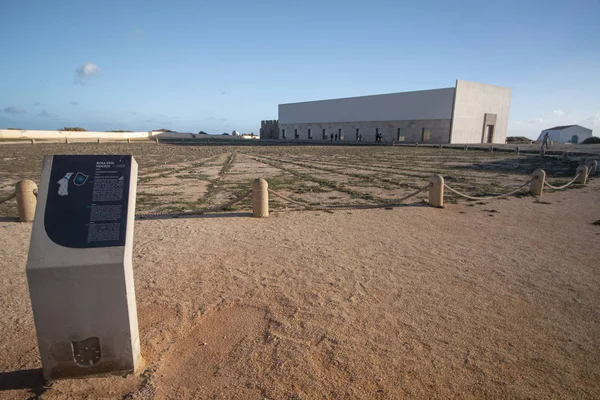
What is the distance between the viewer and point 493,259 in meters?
5.41

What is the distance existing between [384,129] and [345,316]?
49362 millimetres

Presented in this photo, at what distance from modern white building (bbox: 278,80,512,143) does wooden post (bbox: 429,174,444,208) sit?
3759cm

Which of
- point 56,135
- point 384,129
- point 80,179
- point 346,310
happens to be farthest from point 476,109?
point 56,135

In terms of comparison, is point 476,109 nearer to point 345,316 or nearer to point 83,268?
point 345,316

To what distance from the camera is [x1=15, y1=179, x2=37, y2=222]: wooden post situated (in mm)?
6867

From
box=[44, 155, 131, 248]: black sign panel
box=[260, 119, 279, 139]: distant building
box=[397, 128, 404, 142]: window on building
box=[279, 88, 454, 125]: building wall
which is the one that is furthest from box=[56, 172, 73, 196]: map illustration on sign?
box=[260, 119, 279, 139]: distant building

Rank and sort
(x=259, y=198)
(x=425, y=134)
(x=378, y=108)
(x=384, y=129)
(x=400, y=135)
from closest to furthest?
(x=259, y=198) → (x=425, y=134) → (x=400, y=135) → (x=384, y=129) → (x=378, y=108)

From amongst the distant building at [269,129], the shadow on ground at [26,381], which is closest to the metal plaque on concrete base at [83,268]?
the shadow on ground at [26,381]

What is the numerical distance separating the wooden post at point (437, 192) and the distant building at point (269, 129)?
66.6 metres

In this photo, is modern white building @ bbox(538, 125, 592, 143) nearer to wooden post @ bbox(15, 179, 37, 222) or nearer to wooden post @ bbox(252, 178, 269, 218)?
wooden post @ bbox(252, 178, 269, 218)

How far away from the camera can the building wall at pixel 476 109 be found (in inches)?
1665

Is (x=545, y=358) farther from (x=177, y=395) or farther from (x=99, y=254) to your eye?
(x=99, y=254)

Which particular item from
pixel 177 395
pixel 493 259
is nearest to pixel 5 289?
pixel 177 395

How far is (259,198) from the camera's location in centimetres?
756
